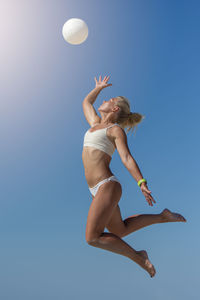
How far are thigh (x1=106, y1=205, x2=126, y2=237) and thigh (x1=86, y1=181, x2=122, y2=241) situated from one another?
50cm

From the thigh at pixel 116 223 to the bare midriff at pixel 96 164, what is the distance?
2.18ft

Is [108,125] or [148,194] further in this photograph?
[108,125]

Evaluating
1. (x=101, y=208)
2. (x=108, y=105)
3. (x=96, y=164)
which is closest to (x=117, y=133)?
(x=96, y=164)

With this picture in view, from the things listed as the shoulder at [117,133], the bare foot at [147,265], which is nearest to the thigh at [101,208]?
the shoulder at [117,133]

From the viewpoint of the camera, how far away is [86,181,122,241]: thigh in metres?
5.33

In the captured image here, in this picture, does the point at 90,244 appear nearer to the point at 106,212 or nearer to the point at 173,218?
the point at 106,212

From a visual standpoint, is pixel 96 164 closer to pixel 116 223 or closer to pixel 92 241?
pixel 116 223

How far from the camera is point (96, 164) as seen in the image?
5902mm

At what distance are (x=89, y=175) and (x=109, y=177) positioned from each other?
389 millimetres

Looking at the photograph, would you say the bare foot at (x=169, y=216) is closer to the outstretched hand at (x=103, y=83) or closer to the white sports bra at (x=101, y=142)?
the white sports bra at (x=101, y=142)

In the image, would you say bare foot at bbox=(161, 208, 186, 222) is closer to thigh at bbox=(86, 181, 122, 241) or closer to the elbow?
thigh at bbox=(86, 181, 122, 241)

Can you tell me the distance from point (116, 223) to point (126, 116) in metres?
1.99

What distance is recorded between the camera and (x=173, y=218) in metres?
6.54

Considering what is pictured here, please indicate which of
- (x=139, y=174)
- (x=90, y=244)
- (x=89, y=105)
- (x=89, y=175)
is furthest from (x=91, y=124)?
(x=90, y=244)
